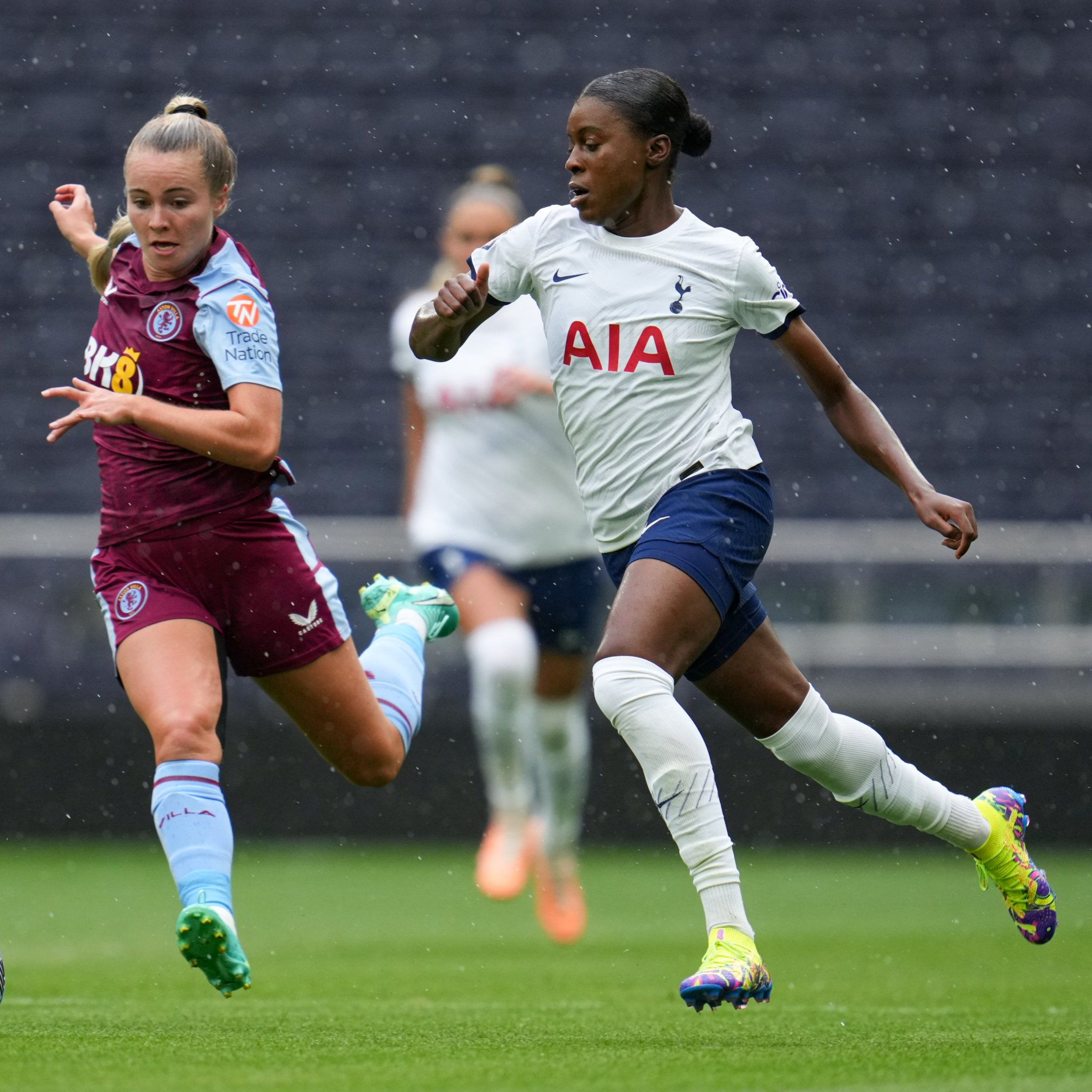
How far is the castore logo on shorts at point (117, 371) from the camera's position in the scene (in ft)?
14.6

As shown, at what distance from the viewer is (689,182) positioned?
1272cm

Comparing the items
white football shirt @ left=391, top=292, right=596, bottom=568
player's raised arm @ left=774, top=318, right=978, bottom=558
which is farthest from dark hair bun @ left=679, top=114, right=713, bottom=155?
white football shirt @ left=391, top=292, right=596, bottom=568

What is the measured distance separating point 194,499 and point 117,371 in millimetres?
336

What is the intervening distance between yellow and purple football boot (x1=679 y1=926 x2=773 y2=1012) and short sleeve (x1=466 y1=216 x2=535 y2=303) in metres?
1.50

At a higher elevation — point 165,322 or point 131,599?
point 165,322

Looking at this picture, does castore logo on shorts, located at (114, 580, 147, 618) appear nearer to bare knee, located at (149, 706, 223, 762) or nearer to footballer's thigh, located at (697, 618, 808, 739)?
bare knee, located at (149, 706, 223, 762)

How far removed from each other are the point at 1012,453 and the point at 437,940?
6.53 meters

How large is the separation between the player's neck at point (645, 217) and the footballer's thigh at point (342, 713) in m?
1.14

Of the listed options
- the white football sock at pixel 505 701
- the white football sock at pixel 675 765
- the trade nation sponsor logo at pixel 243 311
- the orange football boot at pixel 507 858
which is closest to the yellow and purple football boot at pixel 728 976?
the white football sock at pixel 675 765

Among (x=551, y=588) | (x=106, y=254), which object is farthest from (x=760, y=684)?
(x=551, y=588)

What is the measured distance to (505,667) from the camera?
7160 mm

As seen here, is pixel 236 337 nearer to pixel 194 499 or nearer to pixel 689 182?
pixel 194 499

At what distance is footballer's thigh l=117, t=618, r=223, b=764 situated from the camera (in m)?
4.21

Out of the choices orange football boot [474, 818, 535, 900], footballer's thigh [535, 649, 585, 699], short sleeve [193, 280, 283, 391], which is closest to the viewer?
short sleeve [193, 280, 283, 391]
